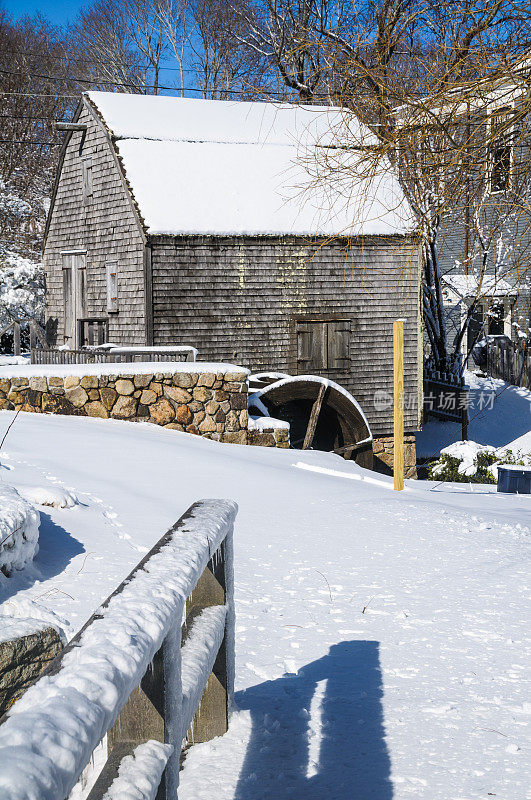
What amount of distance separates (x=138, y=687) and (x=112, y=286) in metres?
16.1

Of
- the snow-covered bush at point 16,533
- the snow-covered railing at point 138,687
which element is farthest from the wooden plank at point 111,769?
the snow-covered bush at point 16,533

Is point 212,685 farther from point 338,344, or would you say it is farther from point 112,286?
point 112,286

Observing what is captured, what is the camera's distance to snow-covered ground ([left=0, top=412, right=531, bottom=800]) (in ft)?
8.86

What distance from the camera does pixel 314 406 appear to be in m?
15.5

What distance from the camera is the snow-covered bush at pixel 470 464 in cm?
1408

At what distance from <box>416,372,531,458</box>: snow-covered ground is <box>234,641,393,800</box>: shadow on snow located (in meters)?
17.2

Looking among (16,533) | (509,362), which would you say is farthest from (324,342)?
(16,533)

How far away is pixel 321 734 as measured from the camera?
294 cm

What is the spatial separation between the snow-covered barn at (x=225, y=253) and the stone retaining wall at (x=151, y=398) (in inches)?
206

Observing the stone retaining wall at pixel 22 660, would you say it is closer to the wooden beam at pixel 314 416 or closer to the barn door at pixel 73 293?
the wooden beam at pixel 314 416

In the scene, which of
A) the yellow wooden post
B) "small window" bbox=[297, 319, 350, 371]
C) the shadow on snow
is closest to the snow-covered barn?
"small window" bbox=[297, 319, 350, 371]

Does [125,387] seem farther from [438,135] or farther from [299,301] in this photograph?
[299,301]

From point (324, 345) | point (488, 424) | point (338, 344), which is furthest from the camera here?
point (488, 424)

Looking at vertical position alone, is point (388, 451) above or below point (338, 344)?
below
